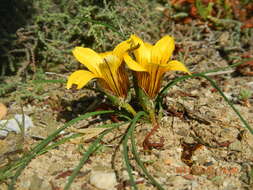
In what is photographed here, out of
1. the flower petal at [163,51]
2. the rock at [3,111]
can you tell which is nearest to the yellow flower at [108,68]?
the flower petal at [163,51]

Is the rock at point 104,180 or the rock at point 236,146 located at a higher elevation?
the rock at point 236,146

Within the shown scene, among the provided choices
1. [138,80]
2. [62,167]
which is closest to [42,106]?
[62,167]

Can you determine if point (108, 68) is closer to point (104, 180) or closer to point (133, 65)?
point (133, 65)

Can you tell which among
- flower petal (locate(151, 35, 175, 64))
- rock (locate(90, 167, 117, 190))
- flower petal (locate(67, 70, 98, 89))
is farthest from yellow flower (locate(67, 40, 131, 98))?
rock (locate(90, 167, 117, 190))

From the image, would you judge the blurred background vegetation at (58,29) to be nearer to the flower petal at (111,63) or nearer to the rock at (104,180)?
the flower petal at (111,63)

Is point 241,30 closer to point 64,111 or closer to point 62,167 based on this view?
point 64,111

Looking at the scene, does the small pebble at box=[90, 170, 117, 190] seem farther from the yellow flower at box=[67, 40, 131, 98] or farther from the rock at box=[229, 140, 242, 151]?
the rock at box=[229, 140, 242, 151]
